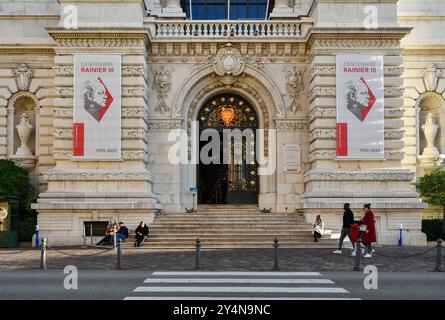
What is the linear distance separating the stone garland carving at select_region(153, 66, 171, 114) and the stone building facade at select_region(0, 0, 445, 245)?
0.05m

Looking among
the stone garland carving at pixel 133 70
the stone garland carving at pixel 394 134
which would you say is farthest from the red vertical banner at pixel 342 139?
the stone garland carving at pixel 133 70

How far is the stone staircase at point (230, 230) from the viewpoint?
30.7 meters

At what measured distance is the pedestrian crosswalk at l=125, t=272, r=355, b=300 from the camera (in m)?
15.5

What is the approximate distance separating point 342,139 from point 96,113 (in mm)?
11654

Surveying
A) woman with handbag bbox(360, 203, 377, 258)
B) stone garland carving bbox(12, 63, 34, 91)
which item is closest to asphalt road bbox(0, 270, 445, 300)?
woman with handbag bbox(360, 203, 377, 258)

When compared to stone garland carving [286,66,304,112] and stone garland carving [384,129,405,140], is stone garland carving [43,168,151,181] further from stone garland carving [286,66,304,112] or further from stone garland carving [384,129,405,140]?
stone garland carving [384,129,405,140]

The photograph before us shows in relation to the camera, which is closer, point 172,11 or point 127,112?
point 127,112

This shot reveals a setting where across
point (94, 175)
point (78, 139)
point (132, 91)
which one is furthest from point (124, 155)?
point (132, 91)

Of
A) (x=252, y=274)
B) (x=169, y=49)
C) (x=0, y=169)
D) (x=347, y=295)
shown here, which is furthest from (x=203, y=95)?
(x=347, y=295)

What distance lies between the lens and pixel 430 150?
36.4 metres

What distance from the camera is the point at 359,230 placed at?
86.0 feet

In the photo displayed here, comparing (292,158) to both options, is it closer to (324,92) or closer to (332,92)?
(324,92)

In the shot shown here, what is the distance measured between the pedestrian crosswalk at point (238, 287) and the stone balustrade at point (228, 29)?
17876mm

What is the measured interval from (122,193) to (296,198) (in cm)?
871
